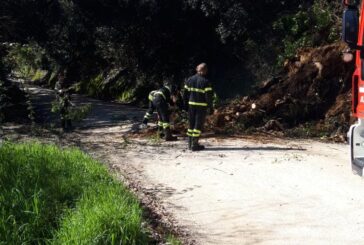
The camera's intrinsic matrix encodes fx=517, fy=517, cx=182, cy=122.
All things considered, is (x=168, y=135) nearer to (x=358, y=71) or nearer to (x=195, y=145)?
(x=195, y=145)

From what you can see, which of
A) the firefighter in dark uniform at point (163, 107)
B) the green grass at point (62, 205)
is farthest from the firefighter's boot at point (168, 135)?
the green grass at point (62, 205)

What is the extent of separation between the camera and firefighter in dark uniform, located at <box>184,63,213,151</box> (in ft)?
36.1

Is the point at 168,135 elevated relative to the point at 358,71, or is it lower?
lower

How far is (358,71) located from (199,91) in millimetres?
4172

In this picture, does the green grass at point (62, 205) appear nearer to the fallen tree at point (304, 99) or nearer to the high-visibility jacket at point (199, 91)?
the high-visibility jacket at point (199, 91)

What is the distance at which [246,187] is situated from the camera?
26.1ft

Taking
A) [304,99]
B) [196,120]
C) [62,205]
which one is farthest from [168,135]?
[62,205]

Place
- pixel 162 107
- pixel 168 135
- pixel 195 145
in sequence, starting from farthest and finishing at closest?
pixel 168 135 → pixel 162 107 → pixel 195 145

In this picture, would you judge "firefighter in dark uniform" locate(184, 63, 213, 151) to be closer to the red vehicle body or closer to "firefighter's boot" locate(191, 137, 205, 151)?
"firefighter's boot" locate(191, 137, 205, 151)

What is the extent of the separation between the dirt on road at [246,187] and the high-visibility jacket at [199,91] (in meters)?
1.07

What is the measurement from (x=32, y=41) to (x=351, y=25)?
52.0 feet

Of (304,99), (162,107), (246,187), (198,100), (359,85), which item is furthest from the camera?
(304,99)

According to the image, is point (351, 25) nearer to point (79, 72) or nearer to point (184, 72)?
point (184, 72)

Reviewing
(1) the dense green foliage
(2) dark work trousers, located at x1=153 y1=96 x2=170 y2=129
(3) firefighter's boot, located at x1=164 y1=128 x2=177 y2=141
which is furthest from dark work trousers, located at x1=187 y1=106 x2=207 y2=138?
(1) the dense green foliage
